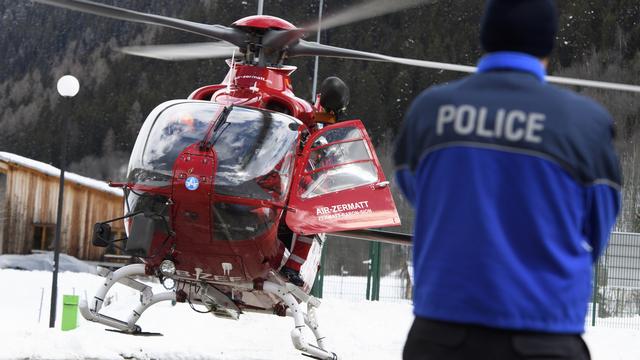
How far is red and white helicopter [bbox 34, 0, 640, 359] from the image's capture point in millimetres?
8859

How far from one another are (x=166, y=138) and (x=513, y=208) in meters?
6.73

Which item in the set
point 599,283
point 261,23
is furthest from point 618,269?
point 261,23

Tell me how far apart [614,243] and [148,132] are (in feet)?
48.8

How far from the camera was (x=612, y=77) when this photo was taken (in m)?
52.6

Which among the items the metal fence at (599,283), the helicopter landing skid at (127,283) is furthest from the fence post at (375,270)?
the helicopter landing skid at (127,283)

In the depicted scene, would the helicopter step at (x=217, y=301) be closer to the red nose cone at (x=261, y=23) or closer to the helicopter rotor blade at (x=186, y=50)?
the helicopter rotor blade at (x=186, y=50)

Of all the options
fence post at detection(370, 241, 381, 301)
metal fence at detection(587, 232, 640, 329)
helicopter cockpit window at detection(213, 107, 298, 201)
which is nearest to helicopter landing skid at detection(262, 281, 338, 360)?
helicopter cockpit window at detection(213, 107, 298, 201)

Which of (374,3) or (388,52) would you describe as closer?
(374,3)

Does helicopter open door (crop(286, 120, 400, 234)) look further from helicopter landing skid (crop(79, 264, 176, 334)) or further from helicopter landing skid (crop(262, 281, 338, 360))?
helicopter landing skid (crop(79, 264, 176, 334))

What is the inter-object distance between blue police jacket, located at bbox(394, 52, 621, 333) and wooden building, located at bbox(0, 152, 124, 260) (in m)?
31.3

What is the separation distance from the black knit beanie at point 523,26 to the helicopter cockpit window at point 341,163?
6.65 meters

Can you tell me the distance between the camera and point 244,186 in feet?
29.2

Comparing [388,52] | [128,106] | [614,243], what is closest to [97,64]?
[128,106]

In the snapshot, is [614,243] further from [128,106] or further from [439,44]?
[128,106]
